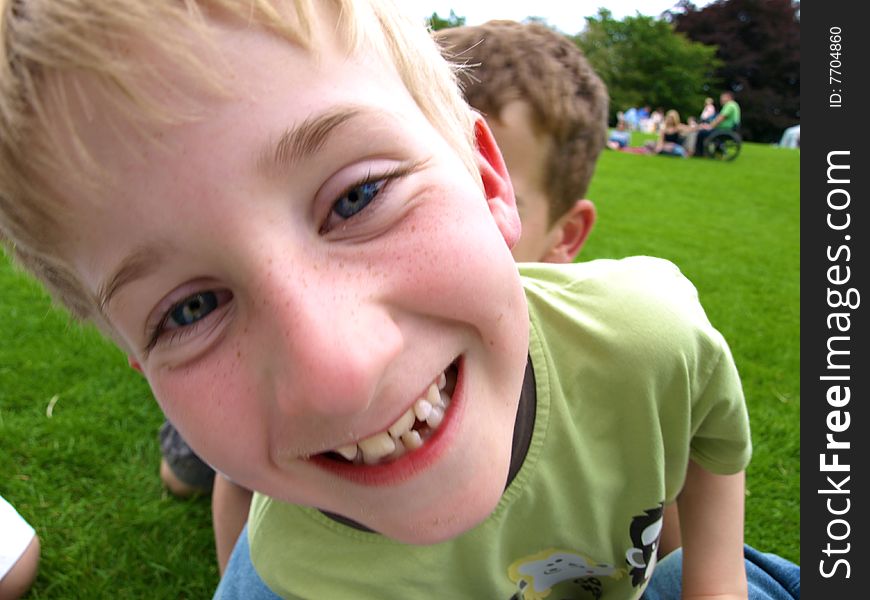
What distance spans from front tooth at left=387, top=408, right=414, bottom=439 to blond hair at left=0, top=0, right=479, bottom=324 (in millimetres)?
452

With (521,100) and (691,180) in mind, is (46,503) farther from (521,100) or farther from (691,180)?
(691,180)

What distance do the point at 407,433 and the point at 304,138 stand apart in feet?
1.36

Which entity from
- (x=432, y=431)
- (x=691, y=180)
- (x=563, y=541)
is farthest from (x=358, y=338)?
(x=691, y=180)

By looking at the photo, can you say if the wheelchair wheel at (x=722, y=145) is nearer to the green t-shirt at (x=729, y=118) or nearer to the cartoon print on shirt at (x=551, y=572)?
the green t-shirt at (x=729, y=118)

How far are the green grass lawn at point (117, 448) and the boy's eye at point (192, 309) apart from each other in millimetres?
680

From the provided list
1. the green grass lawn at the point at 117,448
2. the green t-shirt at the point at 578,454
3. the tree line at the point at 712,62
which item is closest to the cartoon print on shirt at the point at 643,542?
the green t-shirt at the point at 578,454

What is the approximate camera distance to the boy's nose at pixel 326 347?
2.45 ft

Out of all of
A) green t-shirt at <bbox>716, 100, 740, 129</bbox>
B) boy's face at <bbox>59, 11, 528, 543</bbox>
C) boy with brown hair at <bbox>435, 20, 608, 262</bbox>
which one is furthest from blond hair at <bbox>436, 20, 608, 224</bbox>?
green t-shirt at <bbox>716, 100, 740, 129</bbox>

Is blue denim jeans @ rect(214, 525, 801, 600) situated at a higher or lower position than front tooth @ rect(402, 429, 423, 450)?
lower

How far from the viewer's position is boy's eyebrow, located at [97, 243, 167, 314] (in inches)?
30.5

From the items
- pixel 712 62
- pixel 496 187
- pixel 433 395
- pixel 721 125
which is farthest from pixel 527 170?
pixel 712 62

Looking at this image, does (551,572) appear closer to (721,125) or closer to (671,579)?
(671,579)

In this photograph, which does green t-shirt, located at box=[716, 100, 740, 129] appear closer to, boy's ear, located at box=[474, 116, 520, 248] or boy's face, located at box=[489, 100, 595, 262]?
boy's face, located at box=[489, 100, 595, 262]

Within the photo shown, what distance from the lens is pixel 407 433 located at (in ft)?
2.99
